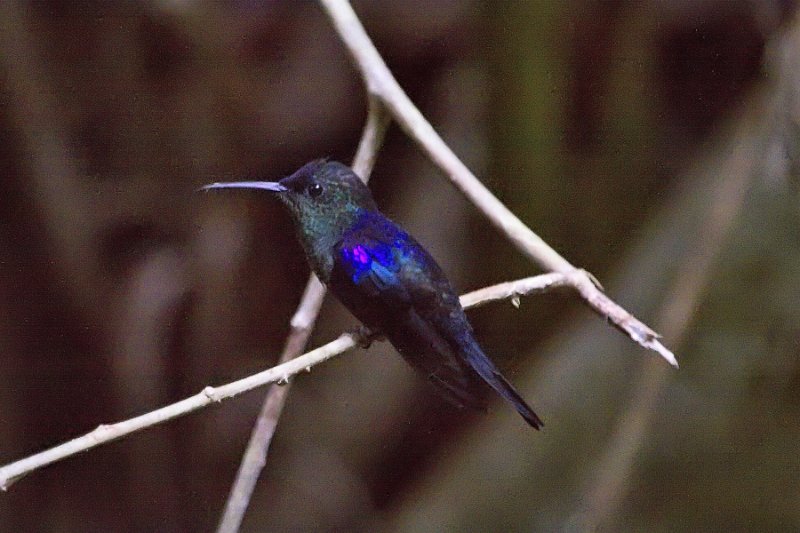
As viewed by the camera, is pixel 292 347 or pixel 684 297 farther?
pixel 684 297

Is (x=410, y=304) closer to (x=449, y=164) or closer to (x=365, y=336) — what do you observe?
(x=365, y=336)

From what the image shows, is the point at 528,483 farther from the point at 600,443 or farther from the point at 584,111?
the point at 584,111

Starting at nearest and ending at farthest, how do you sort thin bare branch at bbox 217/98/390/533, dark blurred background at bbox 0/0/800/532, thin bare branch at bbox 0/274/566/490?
thin bare branch at bbox 0/274/566/490 < thin bare branch at bbox 217/98/390/533 < dark blurred background at bbox 0/0/800/532

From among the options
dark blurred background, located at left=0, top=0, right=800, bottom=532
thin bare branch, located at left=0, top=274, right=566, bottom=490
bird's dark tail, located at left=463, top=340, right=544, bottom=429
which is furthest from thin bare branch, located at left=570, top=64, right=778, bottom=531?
thin bare branch, located at left=0, top=274, right=566, bottom=490

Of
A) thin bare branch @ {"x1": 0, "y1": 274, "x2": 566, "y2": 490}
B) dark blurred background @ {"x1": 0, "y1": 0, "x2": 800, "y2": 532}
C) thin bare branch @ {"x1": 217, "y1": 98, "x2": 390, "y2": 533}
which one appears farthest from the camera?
dark blurred background @ {"x1": 0, "y1": 0, "x2": 800, "y2": 532}

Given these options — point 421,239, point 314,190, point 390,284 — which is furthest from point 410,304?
point 421,239

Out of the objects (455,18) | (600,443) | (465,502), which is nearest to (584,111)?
(455,18)

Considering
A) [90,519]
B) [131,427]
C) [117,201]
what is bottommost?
[131,427]

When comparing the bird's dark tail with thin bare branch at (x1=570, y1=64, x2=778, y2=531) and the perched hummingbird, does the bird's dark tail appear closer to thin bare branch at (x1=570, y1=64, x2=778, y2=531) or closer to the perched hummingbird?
the perched hummingbird
